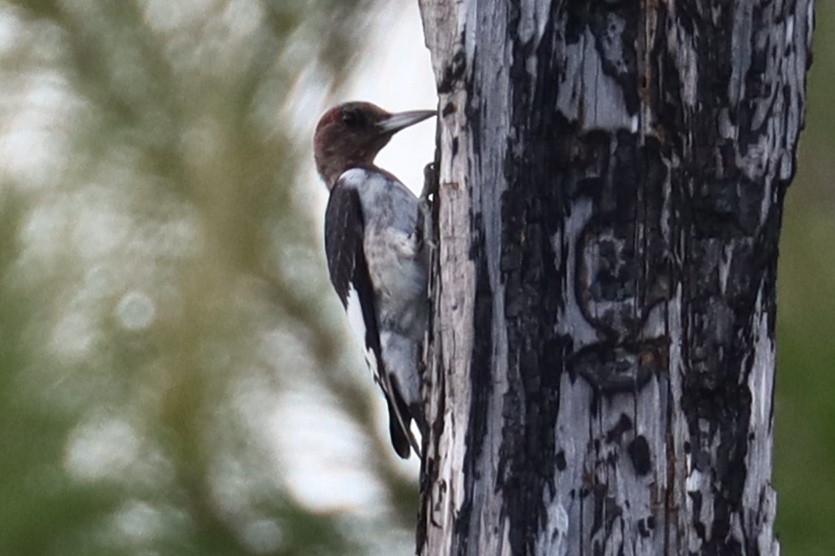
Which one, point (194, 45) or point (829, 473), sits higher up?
point (194, 45)

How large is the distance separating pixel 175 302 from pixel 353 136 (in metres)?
1.19

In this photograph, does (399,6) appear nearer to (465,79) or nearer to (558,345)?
(465,79)

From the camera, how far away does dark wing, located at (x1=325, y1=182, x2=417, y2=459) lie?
2.62 m

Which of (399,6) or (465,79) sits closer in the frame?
(465,79)

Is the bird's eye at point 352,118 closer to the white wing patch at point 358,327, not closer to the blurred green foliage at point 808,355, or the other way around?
the white wing patch at point 358,327

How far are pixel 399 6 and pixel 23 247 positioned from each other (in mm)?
853

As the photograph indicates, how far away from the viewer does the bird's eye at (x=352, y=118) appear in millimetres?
3257

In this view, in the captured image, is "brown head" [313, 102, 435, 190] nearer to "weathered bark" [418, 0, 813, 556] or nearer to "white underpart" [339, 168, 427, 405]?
"white underpart" [339, 168, 427, 405]

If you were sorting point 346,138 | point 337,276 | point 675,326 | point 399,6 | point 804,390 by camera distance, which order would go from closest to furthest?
point 675,326
point 804,390
point 399,6
point 337,276
point 346,138

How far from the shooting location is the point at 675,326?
1763 mm

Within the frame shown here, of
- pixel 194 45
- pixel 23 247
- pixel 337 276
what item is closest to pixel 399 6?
pixel 194 45

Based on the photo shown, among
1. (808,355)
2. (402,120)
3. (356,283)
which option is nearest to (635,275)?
(808,355)

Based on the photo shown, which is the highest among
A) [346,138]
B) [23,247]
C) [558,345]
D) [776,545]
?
[346,138]

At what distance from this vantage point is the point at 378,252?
3.18m
